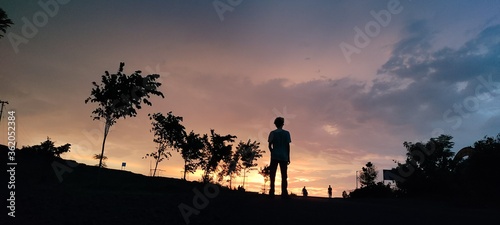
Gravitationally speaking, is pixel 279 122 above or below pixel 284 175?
above

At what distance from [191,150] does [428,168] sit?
28.1 metres

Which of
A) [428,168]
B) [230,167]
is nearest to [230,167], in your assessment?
[230,167]

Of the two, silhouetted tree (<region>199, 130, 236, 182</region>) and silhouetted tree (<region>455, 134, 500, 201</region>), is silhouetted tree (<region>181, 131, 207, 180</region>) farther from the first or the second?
silhouetted tree (<region>455, 134, 500, 201</region>)

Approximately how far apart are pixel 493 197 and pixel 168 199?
2213 cm

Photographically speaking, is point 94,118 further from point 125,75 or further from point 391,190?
point 391,190

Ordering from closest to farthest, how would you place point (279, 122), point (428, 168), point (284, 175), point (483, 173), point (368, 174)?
point (284, 175) → point (279, 122) → point (483, 173) → point (428, 168) → point (368, 174)

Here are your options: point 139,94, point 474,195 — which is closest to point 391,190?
point 474,195

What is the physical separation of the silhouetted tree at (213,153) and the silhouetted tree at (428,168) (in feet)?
68.6

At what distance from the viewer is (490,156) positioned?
74.9 feet

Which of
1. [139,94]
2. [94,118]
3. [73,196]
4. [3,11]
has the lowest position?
[73,196]

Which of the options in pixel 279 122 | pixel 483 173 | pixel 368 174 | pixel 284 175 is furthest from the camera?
pixel 368 174

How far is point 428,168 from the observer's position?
4175cm

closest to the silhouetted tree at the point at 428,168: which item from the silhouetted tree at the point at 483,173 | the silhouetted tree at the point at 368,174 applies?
the silhouetted tree at the point at 483,173

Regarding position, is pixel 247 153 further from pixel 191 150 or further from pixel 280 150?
pixel 280 150
